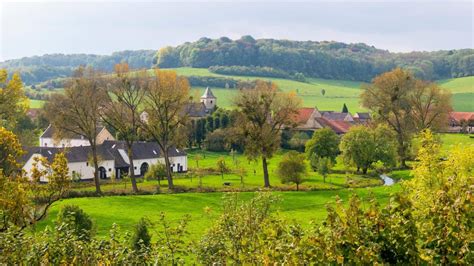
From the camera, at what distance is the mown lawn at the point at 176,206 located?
38.6 m

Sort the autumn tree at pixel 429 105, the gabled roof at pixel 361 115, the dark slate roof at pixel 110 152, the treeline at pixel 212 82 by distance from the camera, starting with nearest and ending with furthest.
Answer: the dark slate roof at pixel 110 152, the autumn tree at pixel 429 105, the gabled roof at pixel 361 115, the treeline at pixel 212 82

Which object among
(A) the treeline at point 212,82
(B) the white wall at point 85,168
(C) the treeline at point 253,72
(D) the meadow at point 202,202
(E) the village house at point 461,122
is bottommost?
(D) the meadow at point 202,202

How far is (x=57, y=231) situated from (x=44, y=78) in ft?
642

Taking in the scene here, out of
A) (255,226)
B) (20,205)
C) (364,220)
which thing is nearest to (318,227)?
(364,220)

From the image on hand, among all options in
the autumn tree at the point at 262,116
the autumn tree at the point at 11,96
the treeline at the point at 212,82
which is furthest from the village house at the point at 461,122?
the autumn tree at the point at 11,96

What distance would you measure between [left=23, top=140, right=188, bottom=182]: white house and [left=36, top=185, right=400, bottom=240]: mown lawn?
1572 cm

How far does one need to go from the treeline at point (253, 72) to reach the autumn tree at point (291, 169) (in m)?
118

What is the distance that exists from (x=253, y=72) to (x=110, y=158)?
348ft

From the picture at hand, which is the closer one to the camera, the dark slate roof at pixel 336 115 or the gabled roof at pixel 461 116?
the gabled roof at pixel 461 116

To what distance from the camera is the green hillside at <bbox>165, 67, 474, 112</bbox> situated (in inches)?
5379

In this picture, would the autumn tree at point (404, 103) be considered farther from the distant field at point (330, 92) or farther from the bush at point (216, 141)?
the distant field at point (330, 92)

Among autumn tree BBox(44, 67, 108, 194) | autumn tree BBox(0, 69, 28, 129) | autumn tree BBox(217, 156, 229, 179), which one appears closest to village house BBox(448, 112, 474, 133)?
autumn tree BBox(217, 156, 229, 179)

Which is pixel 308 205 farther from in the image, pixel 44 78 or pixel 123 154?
pixel 44 78

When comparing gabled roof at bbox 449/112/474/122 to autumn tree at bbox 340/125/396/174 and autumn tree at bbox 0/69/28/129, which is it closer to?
autumn tree at bbox 340/125/396/174
